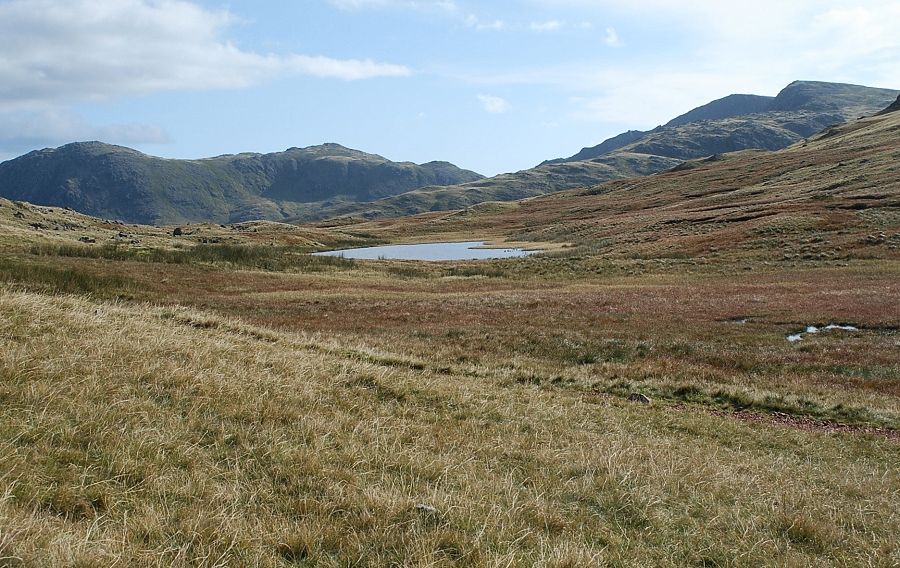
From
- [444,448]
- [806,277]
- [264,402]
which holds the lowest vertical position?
[806,277]

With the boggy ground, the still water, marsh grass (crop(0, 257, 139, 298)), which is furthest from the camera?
the still water

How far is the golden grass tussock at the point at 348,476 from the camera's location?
5.04 metres

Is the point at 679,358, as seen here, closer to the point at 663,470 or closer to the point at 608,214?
the point at 663,470

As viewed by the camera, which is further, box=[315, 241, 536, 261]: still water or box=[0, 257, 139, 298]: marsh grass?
box=[315, 241, 536, 261]: still water

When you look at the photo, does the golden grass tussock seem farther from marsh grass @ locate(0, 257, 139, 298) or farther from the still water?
the still water

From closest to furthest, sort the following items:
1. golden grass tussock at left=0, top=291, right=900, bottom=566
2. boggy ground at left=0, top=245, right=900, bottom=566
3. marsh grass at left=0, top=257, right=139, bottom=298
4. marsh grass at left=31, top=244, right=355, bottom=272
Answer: golden grass tussock at left=0, top=291, right=900, bottom=566, boggy ground at left=0, top=245, right=900, bottom=566, marsh grass at left=0, top=257, right=139, bottom=298, marsh grass at left=31, top=244, right=355, bottom=272

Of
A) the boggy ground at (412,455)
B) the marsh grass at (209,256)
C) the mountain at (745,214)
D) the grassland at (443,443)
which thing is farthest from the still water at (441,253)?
the boggy ground at (412,455)

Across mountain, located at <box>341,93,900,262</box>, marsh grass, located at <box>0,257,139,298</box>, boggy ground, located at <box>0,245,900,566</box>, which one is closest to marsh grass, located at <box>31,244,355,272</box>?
marsh grass, located at <box>0,257,139,298</box>

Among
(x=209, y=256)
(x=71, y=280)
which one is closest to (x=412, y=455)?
(x=71, y=280)

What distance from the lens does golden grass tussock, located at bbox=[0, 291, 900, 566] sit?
16.5ft

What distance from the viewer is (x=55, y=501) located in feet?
17.3

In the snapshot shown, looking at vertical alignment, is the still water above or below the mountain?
below

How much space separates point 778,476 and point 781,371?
43.5 ft

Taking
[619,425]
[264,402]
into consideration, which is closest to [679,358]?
[619,425]
